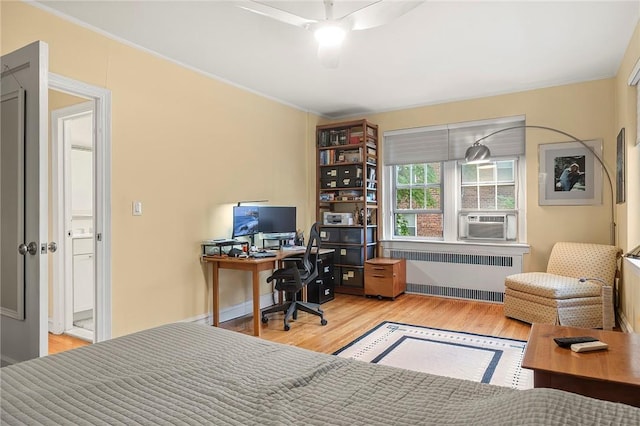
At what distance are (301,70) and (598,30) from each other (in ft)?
8.21

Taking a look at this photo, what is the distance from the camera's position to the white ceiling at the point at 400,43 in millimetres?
2684

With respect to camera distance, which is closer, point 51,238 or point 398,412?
point 398,412

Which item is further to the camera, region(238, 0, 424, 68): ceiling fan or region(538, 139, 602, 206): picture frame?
region(538, 139, 602, 206): picture frame

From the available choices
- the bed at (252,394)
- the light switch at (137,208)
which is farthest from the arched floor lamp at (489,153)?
the bed at (252,394)

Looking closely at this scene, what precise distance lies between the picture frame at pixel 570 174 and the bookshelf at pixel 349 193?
2.04 meters

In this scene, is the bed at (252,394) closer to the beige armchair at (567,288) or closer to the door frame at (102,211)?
the door frame at (102,211)

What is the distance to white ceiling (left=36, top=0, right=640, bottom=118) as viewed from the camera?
2.68 m

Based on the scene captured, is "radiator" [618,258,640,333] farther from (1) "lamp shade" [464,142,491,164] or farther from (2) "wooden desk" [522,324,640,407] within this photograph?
(1) "lamp shade" [464,142,491,164]

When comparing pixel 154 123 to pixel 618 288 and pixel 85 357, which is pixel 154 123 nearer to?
pixel 85 357

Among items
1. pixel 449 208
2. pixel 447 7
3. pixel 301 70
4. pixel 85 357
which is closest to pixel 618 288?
pixel 449 208

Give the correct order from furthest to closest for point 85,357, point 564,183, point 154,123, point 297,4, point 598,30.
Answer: point 564,183, point 154,123, point 598,30, point 297,4, point 85,357

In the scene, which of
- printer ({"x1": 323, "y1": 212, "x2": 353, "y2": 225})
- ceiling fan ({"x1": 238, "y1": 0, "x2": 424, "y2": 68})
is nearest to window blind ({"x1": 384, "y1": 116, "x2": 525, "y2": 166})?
printer ({"x1": 323, "y1": 212, "x2": 353, "y2": 225})

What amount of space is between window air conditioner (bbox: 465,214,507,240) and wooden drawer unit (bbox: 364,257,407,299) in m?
0.98

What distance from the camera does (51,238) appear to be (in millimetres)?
3670
